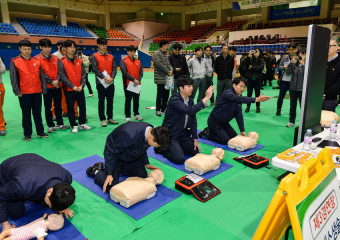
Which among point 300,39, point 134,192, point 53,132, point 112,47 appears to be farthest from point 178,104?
point 112,47

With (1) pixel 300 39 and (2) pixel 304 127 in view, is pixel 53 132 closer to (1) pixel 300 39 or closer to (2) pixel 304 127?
(2) pixel 304 127

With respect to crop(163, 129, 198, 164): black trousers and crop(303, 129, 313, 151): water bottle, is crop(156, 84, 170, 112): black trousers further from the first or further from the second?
crop(303, 129, 313, 151): water bottle

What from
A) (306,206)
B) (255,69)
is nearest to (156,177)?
(306,206)

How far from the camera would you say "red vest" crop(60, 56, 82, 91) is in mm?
5221

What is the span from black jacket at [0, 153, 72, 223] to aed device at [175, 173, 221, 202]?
1329mm

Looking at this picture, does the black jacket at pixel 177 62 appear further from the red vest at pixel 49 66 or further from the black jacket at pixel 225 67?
the red vest at pixel 49 66

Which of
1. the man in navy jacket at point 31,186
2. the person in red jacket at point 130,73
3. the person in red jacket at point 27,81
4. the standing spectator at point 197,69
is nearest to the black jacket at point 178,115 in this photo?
the man in navy jacket at point 31,186

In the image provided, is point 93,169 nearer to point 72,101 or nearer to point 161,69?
point 72,101

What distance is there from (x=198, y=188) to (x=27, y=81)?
3.59m

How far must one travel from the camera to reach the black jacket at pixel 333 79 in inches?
160

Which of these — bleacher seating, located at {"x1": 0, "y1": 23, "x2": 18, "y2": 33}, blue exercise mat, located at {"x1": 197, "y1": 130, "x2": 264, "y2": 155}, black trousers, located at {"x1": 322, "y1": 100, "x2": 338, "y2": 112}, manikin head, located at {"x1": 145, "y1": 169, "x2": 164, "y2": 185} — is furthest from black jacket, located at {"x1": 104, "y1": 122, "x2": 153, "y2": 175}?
bleacher seating, located at {"x1": 0, "y1": 23, "x2": 18, "y2": 33}

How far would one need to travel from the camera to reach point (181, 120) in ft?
13.6

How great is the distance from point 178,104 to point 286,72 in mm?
3244

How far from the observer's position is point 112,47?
24.1 m
